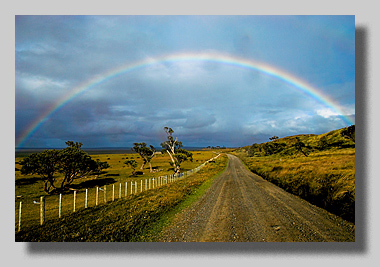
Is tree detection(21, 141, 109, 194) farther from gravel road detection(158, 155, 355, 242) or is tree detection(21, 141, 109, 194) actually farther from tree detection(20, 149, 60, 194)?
gravel road detection(158, 155, 355, 242)

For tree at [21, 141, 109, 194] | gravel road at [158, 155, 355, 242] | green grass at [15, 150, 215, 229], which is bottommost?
green grass at [15, 150, 215, 229]

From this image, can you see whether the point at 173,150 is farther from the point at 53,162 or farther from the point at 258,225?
the point at 258,225

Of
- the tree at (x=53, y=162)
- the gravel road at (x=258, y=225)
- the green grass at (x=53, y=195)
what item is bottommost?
the green grass at (x=53, y=195)

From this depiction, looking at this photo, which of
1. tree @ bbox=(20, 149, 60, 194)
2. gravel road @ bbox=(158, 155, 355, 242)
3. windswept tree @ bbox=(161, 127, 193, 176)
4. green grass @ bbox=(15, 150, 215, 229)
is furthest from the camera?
windswept tree @ bbox=(161, 127, 193, 176)

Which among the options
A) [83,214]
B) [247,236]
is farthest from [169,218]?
[83,214]

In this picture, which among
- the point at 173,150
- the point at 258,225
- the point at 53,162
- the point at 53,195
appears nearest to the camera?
the point at 258,225

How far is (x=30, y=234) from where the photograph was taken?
28.1ft

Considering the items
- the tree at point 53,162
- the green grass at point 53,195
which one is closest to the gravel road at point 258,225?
the green grass at point 53,195

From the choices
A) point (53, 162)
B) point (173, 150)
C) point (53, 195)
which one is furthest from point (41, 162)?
point (173, 150)

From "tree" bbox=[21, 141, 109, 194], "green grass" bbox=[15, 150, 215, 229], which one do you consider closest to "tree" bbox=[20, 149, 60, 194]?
"tree" bbox=[21, 141, 109, 194]

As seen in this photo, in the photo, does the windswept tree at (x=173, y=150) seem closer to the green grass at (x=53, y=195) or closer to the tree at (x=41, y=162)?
the green grass at (x=53, y=195)

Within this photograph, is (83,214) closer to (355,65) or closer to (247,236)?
(247,236)

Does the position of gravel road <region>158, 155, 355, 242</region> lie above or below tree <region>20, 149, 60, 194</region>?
below

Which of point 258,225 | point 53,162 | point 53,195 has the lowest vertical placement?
point 53,195
